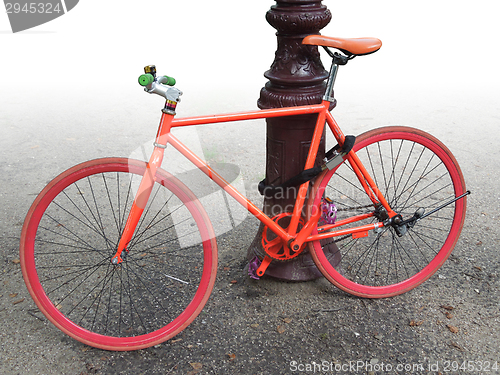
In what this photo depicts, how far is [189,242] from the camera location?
150 inches

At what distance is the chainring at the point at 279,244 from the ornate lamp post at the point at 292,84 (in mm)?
87

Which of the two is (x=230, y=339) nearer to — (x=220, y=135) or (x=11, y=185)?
(x=11, y=185)

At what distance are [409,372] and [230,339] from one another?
1.01 meters

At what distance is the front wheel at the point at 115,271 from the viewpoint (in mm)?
2525

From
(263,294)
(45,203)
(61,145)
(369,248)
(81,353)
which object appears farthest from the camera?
(61,145)

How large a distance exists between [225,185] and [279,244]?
1.98 ft

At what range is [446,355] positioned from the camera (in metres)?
2.61

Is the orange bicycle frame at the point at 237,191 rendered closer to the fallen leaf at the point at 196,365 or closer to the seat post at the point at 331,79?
the seat post at the point at 331,79

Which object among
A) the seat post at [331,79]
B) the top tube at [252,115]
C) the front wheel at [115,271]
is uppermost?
the seat post at [331,79]

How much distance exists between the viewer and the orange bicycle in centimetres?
249

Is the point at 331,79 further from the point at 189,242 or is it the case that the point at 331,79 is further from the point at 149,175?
the point at 189,242

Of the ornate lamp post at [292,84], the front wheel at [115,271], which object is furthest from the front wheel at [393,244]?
the front wheel at [115,271]

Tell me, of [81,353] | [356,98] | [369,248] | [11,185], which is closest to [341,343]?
[369,248]

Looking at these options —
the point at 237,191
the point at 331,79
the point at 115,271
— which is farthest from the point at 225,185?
the point at 115,271
